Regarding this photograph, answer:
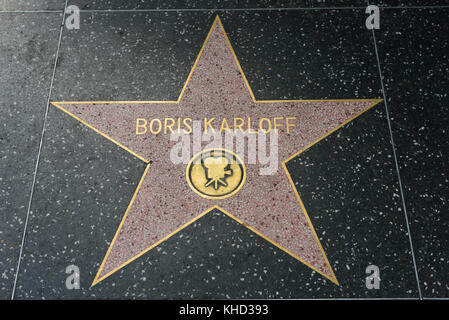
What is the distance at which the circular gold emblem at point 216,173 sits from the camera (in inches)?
55.3

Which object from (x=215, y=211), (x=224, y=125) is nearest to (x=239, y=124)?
(x=224, y=125)

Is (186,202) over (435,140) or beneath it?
beneath

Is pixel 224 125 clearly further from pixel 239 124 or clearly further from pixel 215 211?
pixel 215 211

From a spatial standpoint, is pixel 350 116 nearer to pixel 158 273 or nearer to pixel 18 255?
pixel 158 273

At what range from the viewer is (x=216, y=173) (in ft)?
4.65

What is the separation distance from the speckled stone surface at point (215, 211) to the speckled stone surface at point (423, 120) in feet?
0.12

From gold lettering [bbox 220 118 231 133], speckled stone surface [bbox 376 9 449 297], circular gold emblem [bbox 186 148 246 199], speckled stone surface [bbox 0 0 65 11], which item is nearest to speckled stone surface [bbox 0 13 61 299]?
speckled stone surface [bbox 0 0 65 11]

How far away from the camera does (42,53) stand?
1.67 m

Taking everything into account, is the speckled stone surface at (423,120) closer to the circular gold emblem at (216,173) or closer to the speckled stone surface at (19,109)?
the circular gold emblem at (216,173)

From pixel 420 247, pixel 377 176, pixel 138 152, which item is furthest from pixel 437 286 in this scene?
pixel 138 152

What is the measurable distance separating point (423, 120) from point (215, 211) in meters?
1.03

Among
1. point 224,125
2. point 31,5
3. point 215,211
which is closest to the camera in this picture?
point 215,211

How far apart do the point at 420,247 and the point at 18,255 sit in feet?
5.27
